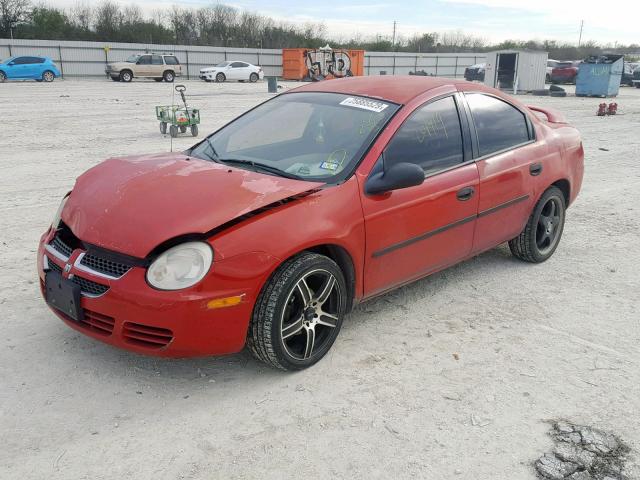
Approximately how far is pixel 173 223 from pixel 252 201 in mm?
438

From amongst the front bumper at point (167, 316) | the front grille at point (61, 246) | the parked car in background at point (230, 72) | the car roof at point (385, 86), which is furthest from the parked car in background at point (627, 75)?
the front grille at point (61, 246)

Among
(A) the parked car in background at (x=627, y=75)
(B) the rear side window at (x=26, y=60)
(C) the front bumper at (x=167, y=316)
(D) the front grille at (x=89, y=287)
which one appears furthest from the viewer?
(A) the parked car in background at (x=627, y=75)

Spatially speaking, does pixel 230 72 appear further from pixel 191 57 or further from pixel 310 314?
pixel 310 314

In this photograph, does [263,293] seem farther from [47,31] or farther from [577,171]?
[47,31]

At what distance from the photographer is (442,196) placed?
3852 mm

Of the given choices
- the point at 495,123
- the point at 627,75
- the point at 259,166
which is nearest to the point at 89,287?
the point at 259,166

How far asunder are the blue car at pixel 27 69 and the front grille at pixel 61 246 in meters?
31.0

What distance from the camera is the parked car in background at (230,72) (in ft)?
119

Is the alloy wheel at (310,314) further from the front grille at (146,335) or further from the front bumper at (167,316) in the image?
the front grille at (146,335)

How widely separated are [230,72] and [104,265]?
3601 cm

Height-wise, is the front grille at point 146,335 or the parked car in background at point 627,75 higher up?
the parked car in background at point 627,75

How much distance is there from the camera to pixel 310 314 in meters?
3.27

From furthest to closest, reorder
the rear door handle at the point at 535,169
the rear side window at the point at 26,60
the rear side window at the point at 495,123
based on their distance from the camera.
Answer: the rear side window at the point at 26,60 < the rear door handle at the point at 535,169 < the rear side window at the point at 495,123

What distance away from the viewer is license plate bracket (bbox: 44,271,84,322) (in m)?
2.96
